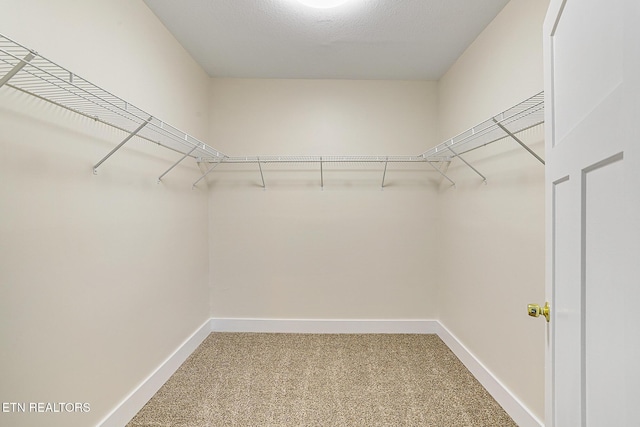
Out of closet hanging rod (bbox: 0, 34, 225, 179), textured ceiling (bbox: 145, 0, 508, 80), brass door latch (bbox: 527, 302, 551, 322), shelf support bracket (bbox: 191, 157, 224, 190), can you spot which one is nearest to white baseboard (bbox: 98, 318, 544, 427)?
brass door latch (bbox: 527, 302, 551, 322)

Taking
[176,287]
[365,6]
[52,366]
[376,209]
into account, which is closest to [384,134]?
[376,209]

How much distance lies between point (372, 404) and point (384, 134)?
7.10ft

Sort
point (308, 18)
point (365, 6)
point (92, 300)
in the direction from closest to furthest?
point (92, 300) < point (365, 6) < point (308, 18)

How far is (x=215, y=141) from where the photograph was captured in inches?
118

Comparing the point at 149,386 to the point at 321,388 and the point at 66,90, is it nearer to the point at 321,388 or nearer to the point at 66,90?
the point at 321,388

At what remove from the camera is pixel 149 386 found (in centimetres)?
193

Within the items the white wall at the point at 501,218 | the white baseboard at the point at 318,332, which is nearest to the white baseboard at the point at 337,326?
the white baseboard at the point at 318,332

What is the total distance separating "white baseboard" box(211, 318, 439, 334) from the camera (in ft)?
9.82

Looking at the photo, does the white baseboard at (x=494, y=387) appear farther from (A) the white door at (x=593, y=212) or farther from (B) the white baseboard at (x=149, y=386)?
(B) the white baseboard at (x=149, y=386)

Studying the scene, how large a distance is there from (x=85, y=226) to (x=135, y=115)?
53cm

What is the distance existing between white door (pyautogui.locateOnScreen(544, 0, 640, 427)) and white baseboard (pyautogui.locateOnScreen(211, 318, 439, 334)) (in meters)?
2.09

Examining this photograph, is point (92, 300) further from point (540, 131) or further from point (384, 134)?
point (384, 134)

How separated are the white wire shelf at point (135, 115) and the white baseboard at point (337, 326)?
4.36ft

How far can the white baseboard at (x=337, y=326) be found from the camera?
2992 mm
